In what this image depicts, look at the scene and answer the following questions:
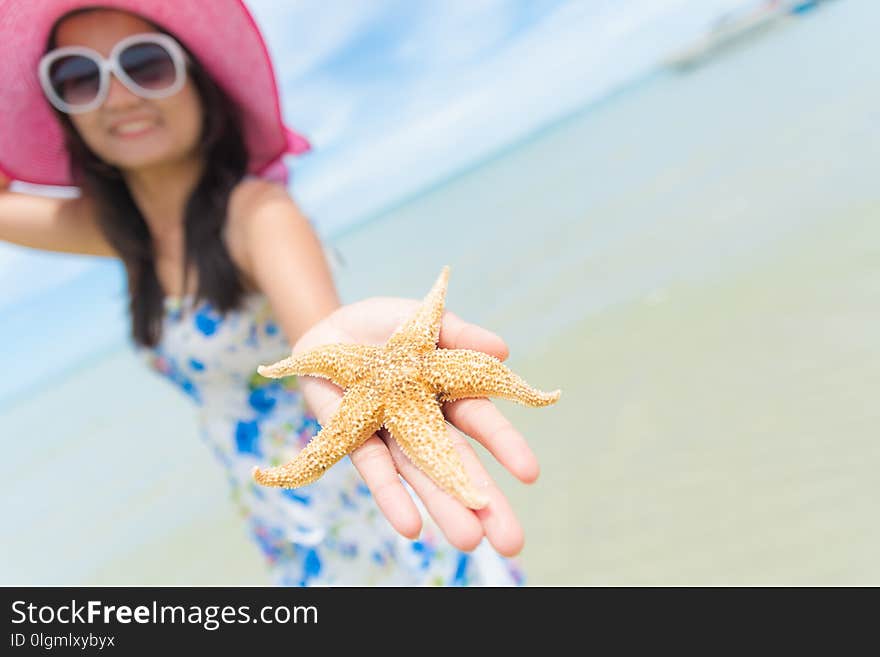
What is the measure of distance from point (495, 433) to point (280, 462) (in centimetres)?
156

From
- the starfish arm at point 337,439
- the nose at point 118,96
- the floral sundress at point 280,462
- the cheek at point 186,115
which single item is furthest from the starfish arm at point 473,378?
the nose at point 118,96

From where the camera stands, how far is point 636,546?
434 cm

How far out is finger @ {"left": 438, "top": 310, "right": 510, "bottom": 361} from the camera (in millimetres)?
1842

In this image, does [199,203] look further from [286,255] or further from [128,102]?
[286,255]

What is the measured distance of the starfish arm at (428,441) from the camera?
157 centimetres

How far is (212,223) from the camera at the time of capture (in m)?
2.66

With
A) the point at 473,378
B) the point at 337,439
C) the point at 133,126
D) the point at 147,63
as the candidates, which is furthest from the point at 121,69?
the point at 473,378

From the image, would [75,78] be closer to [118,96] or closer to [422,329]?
[118,96]

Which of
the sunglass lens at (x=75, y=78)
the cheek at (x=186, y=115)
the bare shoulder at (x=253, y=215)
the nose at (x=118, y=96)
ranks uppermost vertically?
the sunglass lens at (x=75, y=78)

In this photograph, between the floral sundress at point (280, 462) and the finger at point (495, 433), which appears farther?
the floral sundress at point (280, 462)

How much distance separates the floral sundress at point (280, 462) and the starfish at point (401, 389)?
2.86ft

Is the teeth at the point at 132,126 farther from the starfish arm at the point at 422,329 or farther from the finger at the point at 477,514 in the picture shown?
the finger at the point at 477,514
